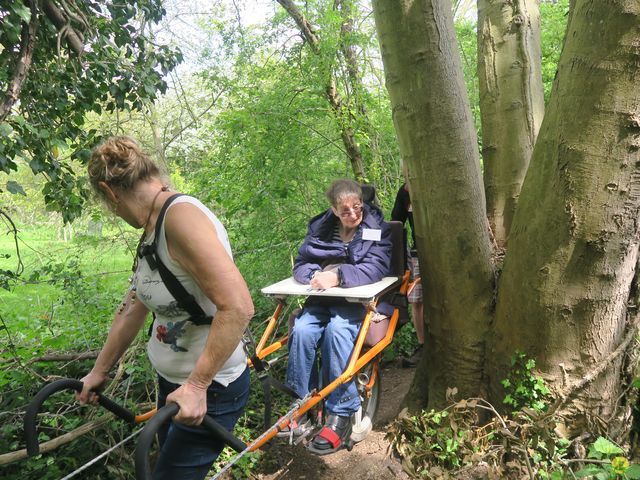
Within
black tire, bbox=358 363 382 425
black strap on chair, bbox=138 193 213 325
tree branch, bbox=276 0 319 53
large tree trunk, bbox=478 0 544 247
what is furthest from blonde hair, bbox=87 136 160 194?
tree branch, bbox=276 0 319 53

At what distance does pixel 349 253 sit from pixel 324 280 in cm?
34

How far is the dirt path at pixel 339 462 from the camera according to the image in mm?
2996

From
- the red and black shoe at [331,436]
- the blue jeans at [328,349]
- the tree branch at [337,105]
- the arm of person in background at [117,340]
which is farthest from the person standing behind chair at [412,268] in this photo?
the arm of person in background at [117,340]

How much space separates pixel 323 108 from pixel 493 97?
244 cm

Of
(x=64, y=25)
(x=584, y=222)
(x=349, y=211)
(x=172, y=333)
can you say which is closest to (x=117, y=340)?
(x=172, y=333)

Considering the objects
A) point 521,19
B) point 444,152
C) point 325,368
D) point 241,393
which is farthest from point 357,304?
point 521,19

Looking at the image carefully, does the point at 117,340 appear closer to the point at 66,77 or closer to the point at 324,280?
the point at 324,280

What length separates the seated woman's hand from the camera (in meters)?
3.18

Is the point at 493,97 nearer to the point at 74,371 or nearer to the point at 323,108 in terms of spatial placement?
the point at 323,108

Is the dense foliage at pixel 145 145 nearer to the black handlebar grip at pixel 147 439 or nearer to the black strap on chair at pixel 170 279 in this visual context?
the black strap on chair at pixel 170 279

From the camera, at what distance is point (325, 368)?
3.09m

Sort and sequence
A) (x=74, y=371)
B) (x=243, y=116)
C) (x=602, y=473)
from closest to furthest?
(x=602, y=473), (x=74, y=371), (x=243, y=116)

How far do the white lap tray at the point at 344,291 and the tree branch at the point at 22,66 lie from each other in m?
1.83

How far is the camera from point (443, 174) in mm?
2479
